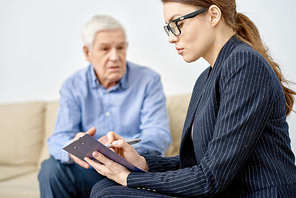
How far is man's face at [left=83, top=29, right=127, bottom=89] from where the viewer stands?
217cm

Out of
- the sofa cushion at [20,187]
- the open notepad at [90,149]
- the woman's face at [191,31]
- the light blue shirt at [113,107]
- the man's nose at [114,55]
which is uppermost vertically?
the woman's face at [191,31]

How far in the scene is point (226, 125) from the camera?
107 centimetres

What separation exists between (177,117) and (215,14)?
4.04 ft

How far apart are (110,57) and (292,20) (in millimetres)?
1046

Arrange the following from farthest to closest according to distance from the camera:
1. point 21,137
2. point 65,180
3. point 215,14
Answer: point 21,137, point 65,180, point 215,14

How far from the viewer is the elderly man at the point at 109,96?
7.03 feet

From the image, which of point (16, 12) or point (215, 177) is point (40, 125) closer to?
point (16, 12)

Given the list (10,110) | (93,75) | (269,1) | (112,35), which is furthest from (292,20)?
(10,110)

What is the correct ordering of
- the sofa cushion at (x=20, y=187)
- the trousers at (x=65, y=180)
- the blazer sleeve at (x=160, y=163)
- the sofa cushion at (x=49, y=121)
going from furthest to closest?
1. the sofa cushion at (x=49, y=121)
2. the sofa cushion at (x=20, y=187)
3. the trousers at (x=65, y=180)
4. the blazer sleeve at (x=160, y=163)

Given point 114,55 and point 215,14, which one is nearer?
point 215,14

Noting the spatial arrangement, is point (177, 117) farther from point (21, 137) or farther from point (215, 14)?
point (215, 14)

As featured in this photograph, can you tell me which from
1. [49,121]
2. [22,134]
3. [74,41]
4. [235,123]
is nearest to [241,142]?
[235,123]

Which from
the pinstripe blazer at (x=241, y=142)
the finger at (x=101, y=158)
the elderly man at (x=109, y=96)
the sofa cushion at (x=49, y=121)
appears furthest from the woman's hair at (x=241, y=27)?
the sofa cushion at (x=49, y=121)

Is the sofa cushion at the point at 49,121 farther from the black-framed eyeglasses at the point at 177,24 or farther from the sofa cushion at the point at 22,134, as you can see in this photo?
the black-framed eyeglasses at the point at 177,24
